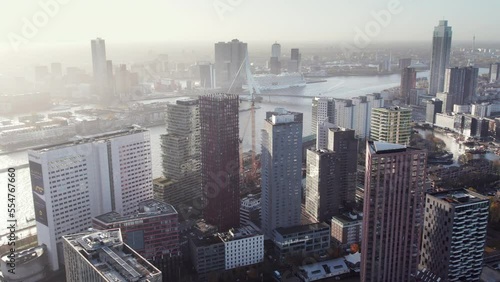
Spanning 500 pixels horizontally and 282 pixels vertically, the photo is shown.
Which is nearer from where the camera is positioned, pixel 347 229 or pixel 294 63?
pixel 347 229

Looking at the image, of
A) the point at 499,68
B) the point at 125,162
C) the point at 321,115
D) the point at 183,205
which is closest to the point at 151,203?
the point at 125,162

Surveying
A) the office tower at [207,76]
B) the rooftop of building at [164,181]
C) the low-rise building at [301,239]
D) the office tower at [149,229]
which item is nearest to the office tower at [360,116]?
the rooftop of building at [164,181]

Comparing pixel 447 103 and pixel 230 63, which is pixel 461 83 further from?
pixel 230 63

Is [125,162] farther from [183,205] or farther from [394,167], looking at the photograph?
[394,167]

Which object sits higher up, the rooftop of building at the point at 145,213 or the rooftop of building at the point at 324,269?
the rooftop of building at the point at 145,213

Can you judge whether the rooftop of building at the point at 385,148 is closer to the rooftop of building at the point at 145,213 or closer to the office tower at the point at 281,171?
the office tower at the point at 281,171

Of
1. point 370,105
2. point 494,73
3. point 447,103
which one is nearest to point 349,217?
point 370,105
